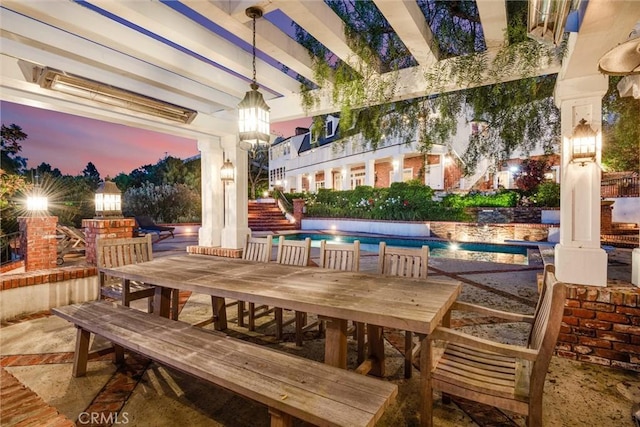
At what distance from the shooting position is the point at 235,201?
6535 millimetres

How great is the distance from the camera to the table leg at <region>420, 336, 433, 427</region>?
72.9 inches

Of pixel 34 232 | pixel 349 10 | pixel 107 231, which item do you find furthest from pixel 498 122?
pixel 34 232

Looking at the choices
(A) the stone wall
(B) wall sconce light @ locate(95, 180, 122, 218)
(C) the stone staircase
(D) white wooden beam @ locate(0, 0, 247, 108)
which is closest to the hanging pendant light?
(D) white wooden beam @ locate(0, 0, 247, 108)

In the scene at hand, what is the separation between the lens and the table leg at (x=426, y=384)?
1.85 m

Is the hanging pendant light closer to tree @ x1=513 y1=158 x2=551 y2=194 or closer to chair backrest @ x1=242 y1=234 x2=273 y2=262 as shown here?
chair backrest @ x1=242 y1=234 x2=273 y2=262

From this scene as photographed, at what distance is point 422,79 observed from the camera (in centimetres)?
419

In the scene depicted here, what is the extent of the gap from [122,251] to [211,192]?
3.48m

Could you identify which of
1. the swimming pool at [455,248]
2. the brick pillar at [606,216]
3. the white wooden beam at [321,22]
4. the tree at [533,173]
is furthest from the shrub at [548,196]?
the white wooden beam at [321,22]

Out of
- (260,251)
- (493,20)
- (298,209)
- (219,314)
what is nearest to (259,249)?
(260,251)

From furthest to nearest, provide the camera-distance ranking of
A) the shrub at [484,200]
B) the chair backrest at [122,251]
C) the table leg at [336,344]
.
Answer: the shrub at [484,200] → the chair backrest at [122,251] → the table leg at [336,344]

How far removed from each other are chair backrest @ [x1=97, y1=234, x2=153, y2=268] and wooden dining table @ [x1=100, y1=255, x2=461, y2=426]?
17.8 inches

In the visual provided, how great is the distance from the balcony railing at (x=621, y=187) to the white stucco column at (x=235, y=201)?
14.6 m

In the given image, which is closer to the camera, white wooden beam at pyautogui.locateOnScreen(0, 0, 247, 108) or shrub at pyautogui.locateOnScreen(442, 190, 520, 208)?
white wooden beam at pyautogui.locateOnScreen(0, 0, 247, 108)

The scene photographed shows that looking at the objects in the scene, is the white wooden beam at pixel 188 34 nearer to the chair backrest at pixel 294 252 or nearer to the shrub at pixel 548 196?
the chair backrest at pixel 294 252
